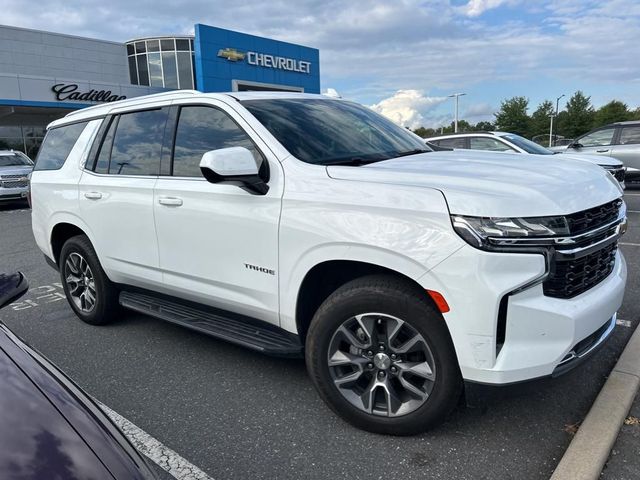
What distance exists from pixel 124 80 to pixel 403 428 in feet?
115

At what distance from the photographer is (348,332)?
9.23 ft

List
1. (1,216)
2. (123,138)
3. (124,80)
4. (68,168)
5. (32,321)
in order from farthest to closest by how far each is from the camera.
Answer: (124,80)
(1,216)
(32,321)
(68,168)
(123,138)

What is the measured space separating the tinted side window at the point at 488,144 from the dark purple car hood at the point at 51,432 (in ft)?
30.0

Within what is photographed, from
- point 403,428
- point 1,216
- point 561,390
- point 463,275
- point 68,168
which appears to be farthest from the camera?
point 1,216

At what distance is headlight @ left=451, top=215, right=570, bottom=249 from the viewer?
2342mm

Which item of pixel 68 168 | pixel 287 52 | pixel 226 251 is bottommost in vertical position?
pixel 226 251

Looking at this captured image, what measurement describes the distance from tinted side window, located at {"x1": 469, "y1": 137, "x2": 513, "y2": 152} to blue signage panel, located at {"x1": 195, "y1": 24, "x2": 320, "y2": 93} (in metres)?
22.4

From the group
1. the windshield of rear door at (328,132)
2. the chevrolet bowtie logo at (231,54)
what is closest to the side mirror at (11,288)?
the windshield of rear door at (328,132)

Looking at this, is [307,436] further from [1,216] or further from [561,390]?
[1,216]

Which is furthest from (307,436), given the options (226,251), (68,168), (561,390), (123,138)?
(68,168)

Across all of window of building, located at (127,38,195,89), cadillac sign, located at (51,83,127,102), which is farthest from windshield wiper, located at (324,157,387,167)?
window of building, located at (127,38,195,89)

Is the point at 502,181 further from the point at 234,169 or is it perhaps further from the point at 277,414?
the point at 277,414

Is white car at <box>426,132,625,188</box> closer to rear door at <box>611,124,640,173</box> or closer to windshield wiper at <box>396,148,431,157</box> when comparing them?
rear door at <box>611,124,640,173</box>

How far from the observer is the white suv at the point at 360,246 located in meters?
2.38
